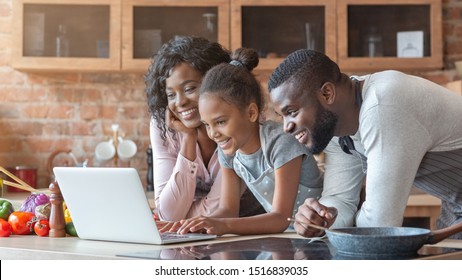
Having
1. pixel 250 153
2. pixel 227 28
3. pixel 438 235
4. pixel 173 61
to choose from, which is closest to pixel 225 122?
pixel 250 153

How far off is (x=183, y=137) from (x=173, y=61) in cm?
27

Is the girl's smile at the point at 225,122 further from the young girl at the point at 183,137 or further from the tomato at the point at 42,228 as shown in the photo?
the tomato at the point at 42,228

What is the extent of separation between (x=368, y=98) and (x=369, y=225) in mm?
300

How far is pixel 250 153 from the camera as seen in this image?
2266mm

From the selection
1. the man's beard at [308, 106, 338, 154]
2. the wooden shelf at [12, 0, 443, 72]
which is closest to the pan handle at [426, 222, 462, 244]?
the man's beard at [308, 106, 338, 154]

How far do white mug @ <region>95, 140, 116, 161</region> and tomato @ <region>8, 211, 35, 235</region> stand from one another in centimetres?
219

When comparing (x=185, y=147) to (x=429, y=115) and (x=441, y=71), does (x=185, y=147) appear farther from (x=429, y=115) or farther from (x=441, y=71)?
(x=441, y=71)

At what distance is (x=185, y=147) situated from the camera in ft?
8.29

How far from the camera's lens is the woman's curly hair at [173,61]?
246 cm

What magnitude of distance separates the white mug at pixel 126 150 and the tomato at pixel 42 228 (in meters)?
2.25

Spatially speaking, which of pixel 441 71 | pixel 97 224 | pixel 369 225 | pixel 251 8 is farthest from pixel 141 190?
pixel 441 71

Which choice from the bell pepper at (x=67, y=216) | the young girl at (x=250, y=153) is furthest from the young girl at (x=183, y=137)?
the bell pepper at (x=67, y=216)

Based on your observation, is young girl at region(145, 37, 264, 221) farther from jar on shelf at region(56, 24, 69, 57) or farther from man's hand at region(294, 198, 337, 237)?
jar on shelf at region(56, 24, 69, 57)

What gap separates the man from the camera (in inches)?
68.5
